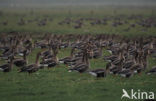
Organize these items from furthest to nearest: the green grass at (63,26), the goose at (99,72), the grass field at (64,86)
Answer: the green grass at (63,26) < the goose at (99,72) < the grass field at (64,86)

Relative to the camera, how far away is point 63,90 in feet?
49.6

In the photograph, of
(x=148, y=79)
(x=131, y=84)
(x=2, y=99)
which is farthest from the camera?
(x=148, y=79)

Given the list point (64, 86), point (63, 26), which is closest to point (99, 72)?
point (64, 86)

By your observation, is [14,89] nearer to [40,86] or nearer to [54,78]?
[40,86]

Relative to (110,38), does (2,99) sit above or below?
above

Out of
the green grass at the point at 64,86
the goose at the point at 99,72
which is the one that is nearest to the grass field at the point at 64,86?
the green grass at the point at 64,86

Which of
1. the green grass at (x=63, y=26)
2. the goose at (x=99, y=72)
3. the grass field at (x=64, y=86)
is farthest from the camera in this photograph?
the green grass at (x=63, y=26)

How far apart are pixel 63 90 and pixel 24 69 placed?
3905 millimetres

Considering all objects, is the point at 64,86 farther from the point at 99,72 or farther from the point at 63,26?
the point at 63,26

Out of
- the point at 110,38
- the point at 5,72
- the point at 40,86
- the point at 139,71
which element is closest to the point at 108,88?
the point at 40,86

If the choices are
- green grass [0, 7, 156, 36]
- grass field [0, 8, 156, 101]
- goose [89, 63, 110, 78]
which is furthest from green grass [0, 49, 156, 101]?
green grass [0, 7, 156, 36]

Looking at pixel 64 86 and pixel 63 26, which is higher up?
pixel 64 86

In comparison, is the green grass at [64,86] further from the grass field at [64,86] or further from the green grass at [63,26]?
the green grass at [63,26]

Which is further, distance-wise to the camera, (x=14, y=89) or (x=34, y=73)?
(x=34, y=73)
